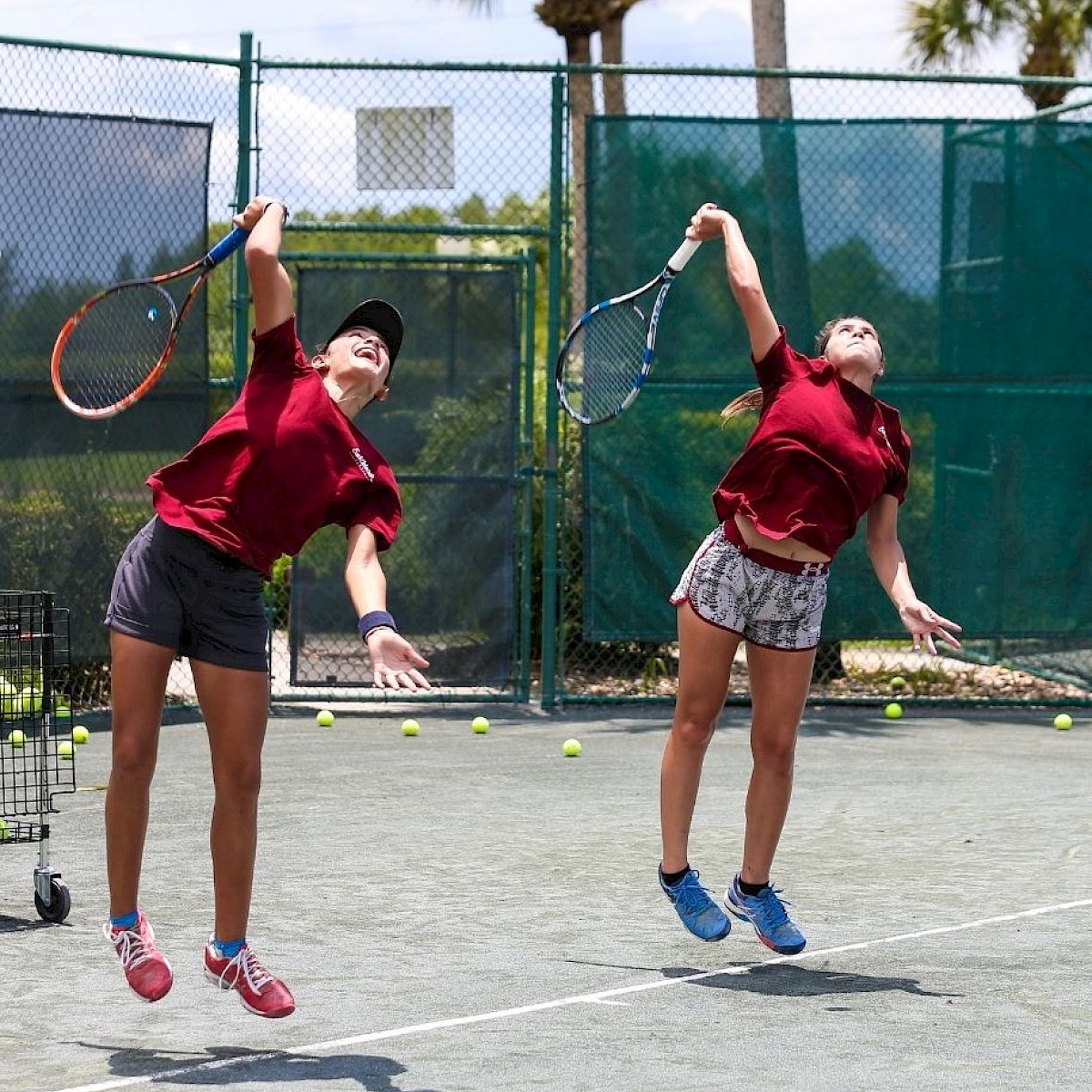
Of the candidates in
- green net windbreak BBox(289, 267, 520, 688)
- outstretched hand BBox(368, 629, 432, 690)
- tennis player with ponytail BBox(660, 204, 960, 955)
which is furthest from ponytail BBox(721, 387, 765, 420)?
green net windbreak BBox(289, 267, 520, 688)

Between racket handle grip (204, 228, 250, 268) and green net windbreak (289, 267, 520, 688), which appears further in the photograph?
green net windbreak (289, 267, 520, 688)

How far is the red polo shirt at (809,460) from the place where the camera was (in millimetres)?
5469

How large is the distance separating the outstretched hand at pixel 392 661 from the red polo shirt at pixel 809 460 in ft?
5.24

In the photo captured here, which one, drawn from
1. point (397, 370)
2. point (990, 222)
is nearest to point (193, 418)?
point (397, 370)

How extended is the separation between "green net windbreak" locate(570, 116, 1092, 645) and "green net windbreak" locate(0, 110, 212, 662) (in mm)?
2262

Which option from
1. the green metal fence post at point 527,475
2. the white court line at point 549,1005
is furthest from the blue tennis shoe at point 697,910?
the green metal fence post at point 527,475

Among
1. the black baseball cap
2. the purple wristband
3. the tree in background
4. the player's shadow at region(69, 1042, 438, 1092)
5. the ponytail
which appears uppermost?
the tree in background

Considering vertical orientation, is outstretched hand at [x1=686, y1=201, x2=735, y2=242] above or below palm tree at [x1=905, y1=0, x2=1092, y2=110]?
below

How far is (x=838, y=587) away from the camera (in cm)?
1077

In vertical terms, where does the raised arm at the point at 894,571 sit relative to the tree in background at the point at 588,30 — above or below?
below

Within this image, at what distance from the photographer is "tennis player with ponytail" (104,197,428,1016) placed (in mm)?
4605

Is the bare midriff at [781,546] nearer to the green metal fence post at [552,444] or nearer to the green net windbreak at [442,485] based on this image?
the green metal fence post at [552,444]

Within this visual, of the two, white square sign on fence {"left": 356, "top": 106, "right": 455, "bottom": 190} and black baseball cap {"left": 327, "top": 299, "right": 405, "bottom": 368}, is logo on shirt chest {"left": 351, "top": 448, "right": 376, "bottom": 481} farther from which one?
white square sign on fence {"left": 356, "top": 106, "right": 455, "bottom": 190}

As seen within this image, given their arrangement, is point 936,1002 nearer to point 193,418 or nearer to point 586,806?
point 586,806
